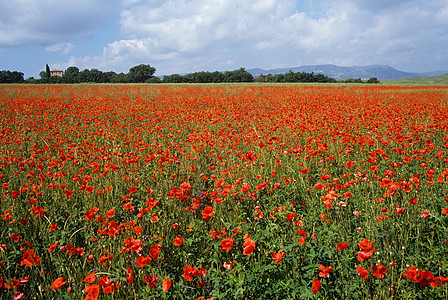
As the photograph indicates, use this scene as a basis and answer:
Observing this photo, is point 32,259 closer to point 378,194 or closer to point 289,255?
point 289,255

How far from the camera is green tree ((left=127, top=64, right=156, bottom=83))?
236 feet

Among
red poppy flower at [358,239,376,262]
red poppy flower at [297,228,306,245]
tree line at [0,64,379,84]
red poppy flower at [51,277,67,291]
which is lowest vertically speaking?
red poppy flower at [51,277,67,291]

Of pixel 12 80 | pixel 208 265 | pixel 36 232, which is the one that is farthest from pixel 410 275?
pixel 12 80

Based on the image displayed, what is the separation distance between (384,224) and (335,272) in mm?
816

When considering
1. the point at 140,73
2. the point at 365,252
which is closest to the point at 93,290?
the point at 365,252

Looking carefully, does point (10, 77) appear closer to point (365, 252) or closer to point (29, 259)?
point (29, 259)

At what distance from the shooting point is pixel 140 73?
7506 cm

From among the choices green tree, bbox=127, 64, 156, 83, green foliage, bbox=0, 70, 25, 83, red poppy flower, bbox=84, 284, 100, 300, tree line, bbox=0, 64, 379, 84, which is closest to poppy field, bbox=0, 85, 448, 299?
red poppy flower, bbox=84, 284, 100, 300

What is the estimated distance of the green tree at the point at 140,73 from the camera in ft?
236

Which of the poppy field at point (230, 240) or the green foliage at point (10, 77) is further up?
the green foliage at point (10, 77)

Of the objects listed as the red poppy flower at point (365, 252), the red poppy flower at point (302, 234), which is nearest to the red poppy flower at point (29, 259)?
the red poppy flower at point (302, 234)

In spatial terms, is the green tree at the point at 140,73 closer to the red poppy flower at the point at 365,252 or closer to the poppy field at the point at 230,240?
the poppy field at the point at 230,240

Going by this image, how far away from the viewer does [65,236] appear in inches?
99.7

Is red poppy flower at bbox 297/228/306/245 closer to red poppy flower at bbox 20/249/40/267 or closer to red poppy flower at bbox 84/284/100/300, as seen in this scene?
red poppy flower at bbox 84/284/100/300
